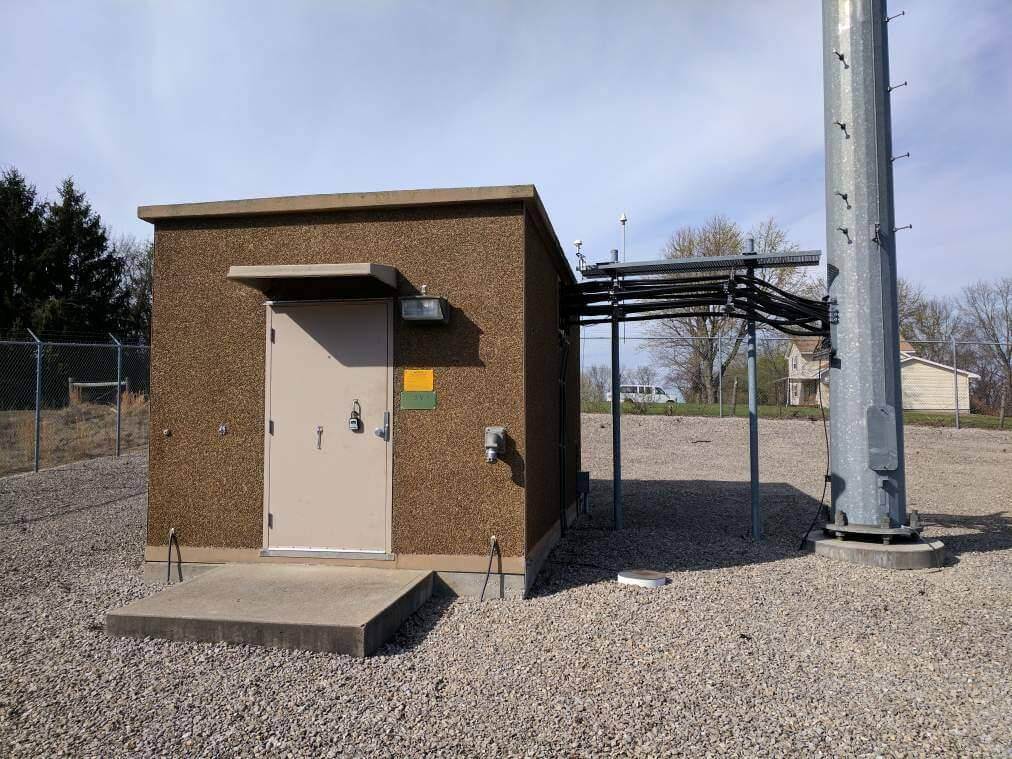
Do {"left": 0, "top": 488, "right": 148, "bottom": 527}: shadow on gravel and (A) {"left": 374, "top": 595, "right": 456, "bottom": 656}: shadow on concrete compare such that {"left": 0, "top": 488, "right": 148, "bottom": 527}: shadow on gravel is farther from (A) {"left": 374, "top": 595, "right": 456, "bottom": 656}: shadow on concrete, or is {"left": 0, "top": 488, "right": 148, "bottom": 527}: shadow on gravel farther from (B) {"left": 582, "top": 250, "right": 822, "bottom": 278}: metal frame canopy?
(B) {"left": 582, "top": 250, "right": 822, "bottom": 278}: metal frame canopy

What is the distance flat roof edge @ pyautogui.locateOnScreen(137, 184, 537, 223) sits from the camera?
5.09m

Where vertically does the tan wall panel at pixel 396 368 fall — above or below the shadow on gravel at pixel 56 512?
above

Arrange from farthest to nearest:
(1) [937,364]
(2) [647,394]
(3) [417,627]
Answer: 1. (1) [937,364]
2. (2) [647,394]
3. (3) [417,627]

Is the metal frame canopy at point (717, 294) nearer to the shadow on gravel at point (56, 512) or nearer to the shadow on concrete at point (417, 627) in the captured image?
the shadow on concrete at point (417, 627)

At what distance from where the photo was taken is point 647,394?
19.9 metres

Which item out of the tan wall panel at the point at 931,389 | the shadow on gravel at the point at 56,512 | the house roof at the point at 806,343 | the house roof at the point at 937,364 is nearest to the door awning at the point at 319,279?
the shadow on gravel at the point at 56,512

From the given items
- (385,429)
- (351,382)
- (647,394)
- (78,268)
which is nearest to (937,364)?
(647,394)

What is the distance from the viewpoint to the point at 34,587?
211 inches

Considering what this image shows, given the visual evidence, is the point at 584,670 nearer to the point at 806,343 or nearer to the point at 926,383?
the point at 806,343

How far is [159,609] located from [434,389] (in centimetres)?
238

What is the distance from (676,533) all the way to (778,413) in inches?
451

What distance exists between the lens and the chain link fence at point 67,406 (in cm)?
1192

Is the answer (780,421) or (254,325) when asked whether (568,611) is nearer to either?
(254,325)

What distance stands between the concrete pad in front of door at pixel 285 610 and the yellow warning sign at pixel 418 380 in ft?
4.67
